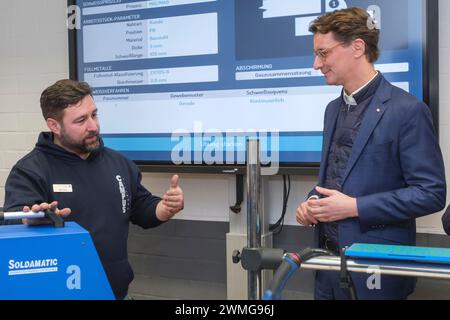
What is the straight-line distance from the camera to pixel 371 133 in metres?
1.64

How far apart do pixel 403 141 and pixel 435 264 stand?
738 mm

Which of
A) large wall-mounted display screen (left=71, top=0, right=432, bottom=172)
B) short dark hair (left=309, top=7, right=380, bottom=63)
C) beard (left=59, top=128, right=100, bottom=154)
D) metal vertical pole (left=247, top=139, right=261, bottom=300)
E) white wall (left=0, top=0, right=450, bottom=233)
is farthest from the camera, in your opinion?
white wall (left=0, top=0, right=450, bottom=233)

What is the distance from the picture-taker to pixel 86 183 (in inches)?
75.2

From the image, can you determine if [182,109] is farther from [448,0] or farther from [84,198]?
[448,0]

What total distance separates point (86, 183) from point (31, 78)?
1547mm

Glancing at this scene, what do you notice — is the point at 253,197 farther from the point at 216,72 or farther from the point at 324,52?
the point at 216,72

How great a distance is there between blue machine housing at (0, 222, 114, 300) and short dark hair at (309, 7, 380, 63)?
1.10 metres

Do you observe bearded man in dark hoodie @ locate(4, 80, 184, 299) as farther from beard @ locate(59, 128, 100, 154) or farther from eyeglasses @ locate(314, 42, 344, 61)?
eyeglasses @ locate(314, 42, 344, 61)

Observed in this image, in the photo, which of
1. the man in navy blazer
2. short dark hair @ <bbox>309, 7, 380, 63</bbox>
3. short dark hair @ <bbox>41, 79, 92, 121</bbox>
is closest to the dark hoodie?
short dark hair @ <bbox>41, 79, 92, 121</bbox>

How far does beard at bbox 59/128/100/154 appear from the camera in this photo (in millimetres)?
1966

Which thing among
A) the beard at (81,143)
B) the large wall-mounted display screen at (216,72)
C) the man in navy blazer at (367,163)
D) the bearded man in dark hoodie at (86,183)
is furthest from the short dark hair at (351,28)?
the beard at (81,143)

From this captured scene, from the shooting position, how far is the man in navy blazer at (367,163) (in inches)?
62.4

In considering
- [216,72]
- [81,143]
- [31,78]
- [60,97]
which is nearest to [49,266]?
[81,143]
